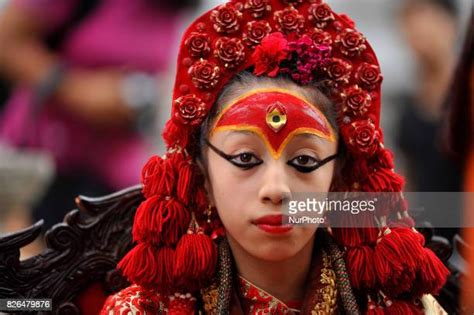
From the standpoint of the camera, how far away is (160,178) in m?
1.44

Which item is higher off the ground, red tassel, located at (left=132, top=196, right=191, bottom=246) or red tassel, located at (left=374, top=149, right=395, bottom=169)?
red tassel, located at (left=374, top=149, right=395, bottom=169)

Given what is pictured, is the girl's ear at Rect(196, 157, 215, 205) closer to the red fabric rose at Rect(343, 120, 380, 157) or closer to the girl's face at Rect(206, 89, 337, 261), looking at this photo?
the girl's face at Rect(206, 89, 337, 261)

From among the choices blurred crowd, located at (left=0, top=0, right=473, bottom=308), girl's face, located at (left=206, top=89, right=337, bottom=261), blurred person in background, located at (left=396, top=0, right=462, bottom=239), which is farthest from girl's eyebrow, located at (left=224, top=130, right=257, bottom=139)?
blurred crowd, located at (left=0, top=0, right=473, bottom=308)

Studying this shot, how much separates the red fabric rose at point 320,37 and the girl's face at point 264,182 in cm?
16

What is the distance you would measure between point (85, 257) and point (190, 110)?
41 cm

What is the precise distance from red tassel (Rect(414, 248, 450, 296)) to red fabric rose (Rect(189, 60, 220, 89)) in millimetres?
461

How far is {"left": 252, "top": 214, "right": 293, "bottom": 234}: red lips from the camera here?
1347 millimetres

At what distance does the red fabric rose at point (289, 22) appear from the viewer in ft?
4.69

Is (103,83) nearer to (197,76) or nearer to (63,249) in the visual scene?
(63,249)

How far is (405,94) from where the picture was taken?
1.77 m

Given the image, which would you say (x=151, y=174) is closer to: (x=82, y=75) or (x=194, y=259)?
(x=194, y=259)

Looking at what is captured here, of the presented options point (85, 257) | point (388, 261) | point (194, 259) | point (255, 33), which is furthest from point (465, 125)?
point (85, 257)

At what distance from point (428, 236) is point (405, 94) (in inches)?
12.1

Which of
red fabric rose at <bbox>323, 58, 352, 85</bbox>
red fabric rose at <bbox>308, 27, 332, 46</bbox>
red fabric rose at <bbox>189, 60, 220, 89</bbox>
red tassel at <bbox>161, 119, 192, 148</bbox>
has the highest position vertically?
red fabric rose at <bbox>308, 27, 332, 46</bbox>
